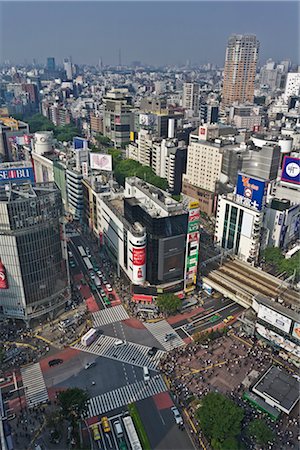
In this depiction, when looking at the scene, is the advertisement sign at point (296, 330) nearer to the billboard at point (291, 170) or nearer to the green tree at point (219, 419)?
the green tree at point (219, 419)

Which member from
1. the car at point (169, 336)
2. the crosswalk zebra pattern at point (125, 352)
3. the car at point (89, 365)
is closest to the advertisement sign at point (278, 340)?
the car at point (169, 336)

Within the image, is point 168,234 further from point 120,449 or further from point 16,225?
point 120,449

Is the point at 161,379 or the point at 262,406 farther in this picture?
the point at 161,379

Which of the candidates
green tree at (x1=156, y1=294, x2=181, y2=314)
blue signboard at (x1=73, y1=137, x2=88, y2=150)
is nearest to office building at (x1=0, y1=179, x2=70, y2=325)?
green tree at (x1=156, y1=294, x2=181, y2=314)

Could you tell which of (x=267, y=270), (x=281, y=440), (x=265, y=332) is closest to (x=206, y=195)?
(x=267, y=270)

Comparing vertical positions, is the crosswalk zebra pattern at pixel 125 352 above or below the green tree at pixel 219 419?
below

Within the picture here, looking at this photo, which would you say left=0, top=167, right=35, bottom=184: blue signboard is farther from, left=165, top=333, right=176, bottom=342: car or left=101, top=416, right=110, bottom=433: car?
left=101, top=416, right=110, bottom=433: car
